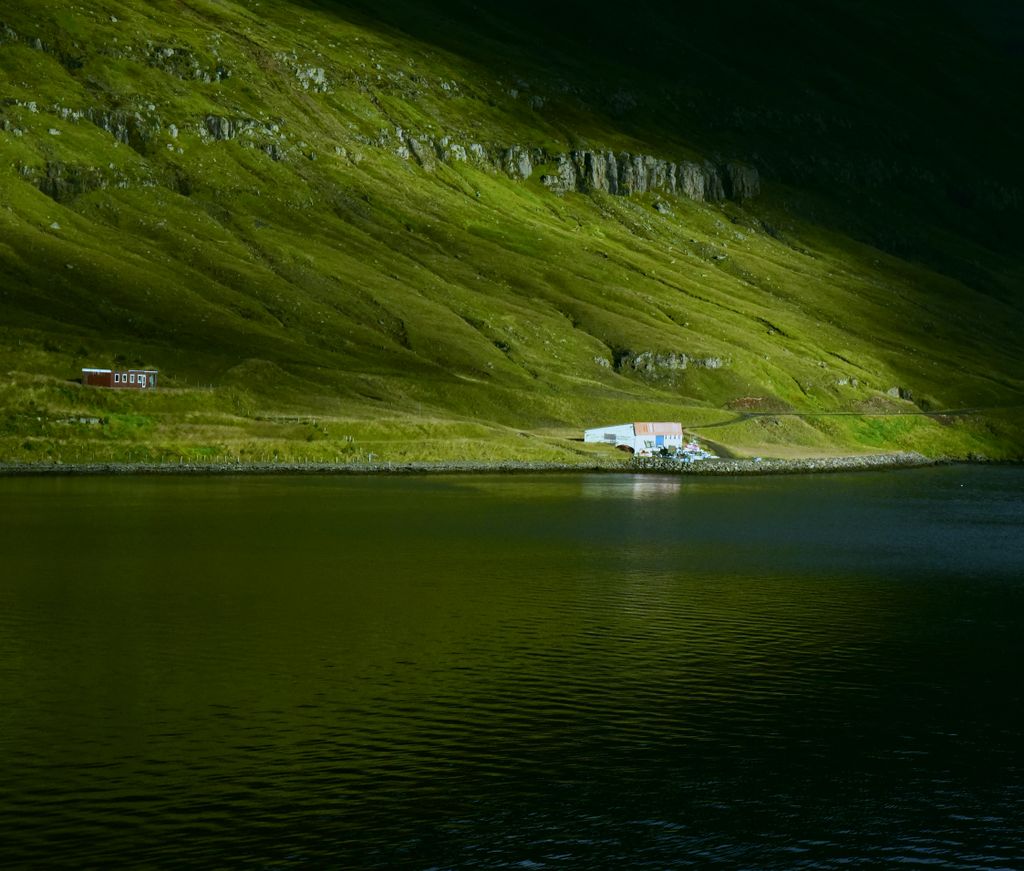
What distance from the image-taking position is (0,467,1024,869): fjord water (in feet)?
129

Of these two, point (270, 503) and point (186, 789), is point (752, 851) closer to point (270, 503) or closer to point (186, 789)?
point (186, 789)

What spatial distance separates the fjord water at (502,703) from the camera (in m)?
39.3

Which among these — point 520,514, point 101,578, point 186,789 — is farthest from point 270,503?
point 186,789

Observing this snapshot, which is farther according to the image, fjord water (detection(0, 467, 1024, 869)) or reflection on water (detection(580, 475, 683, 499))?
reflection on water (detection(580, 475, 683, 499))

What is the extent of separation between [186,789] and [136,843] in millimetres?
4887

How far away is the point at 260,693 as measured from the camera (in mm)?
55438

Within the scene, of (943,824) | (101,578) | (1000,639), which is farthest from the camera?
(101,578)

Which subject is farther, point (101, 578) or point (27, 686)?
point (101, 578)

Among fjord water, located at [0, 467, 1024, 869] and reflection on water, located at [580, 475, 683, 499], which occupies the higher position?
reflection on water, located at [580, 475, 683, 499]

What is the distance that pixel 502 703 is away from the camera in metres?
54.4

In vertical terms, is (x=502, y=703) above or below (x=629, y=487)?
below

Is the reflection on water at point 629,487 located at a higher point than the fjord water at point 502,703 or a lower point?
higher

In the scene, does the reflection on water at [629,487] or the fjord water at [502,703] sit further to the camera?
the reflection on water at [629,487]

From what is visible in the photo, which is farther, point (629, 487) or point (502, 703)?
point (629, 487)
